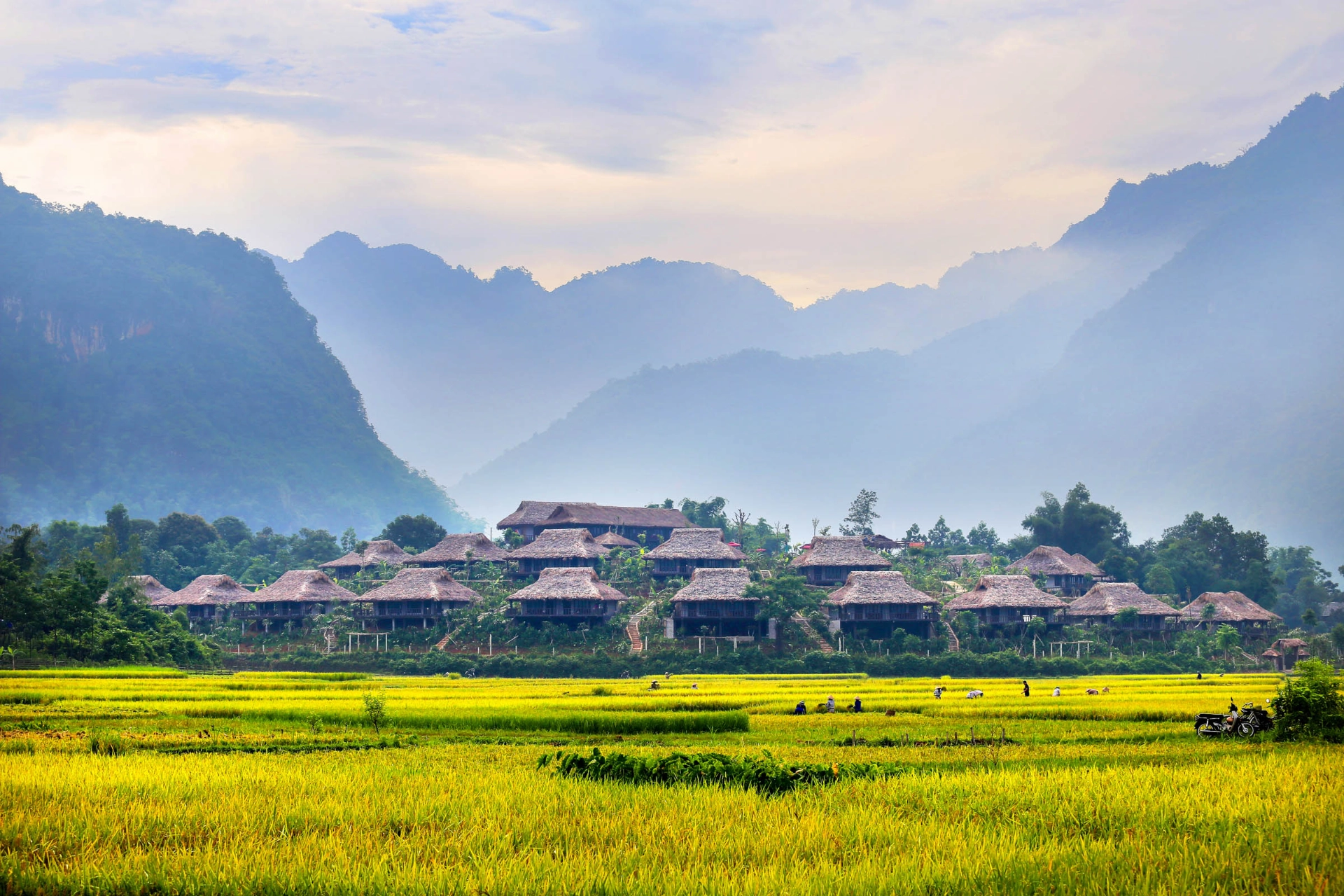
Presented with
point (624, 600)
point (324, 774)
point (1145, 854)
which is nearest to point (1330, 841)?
point (1145, 854)

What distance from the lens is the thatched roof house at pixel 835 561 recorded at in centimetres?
6500

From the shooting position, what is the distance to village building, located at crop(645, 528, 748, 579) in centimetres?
6569

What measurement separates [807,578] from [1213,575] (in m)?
29.9

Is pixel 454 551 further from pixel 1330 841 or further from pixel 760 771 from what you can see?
pixel 1330 841

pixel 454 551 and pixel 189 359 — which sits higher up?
pixel 189 359

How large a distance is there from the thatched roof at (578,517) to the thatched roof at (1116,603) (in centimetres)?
2983

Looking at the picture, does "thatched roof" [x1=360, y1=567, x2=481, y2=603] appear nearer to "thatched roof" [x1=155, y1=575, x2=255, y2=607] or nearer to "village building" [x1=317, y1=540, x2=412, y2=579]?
"thatched roof" [x1=155, y1=575, x2=255, y2=607]

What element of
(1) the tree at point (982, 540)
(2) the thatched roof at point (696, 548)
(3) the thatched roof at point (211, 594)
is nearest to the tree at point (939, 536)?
(1) the tree at point (982, 540)

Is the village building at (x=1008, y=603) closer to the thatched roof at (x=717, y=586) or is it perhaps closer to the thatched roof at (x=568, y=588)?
the thatched roof at (x=717, y=586)

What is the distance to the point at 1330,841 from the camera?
9.95m

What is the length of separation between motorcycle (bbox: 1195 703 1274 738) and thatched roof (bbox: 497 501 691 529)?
5574cm

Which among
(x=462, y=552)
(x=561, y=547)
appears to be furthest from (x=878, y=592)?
(x=462, y=552)

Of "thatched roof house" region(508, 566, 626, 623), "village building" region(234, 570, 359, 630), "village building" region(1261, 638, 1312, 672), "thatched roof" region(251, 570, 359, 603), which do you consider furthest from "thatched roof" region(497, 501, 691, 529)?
"village building" region(1261, 638, 1312, 672)

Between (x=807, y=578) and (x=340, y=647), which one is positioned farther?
(x=807, y=578)
